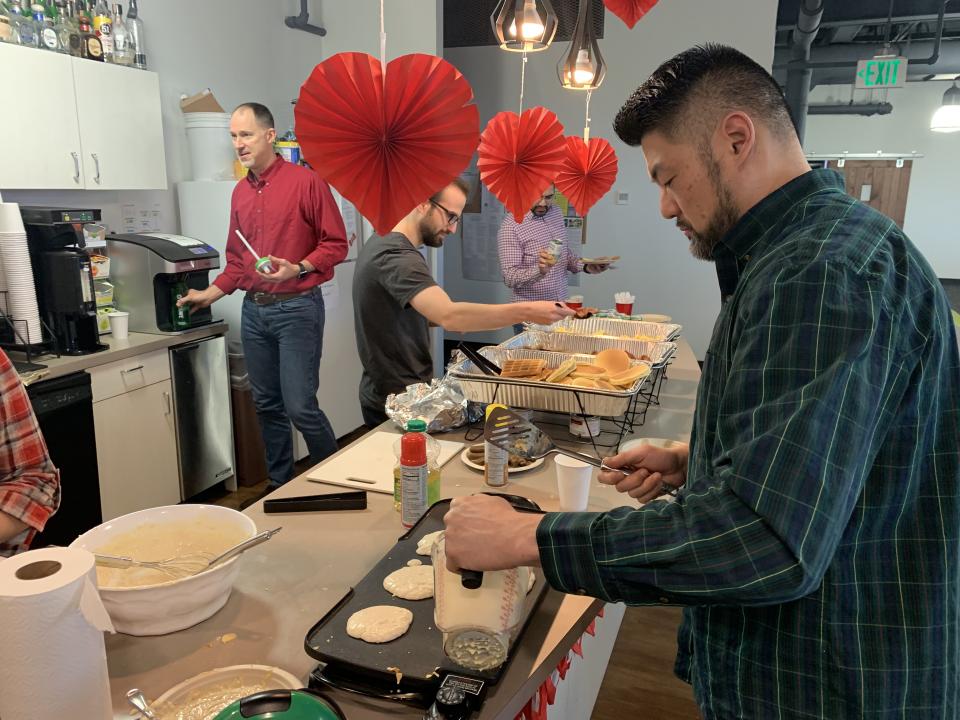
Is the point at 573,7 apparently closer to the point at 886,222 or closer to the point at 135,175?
the point at 135,175

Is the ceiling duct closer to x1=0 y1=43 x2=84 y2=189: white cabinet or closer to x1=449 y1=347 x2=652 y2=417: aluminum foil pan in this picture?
x1=0 y1=43 x2=84 y2=189: white cabinet

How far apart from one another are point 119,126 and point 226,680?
3050mm

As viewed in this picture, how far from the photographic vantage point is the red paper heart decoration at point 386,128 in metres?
1.03

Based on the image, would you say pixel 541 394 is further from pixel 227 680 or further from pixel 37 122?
pixel 37 122

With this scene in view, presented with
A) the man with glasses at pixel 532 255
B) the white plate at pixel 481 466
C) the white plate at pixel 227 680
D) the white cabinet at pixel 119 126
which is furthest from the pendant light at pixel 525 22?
the man with glasses at pixel 532 255

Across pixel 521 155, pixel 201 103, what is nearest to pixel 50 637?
pixel 521 155

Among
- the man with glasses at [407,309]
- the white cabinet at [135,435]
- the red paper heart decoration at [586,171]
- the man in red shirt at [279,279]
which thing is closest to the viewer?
the man with glasses at [407,309]

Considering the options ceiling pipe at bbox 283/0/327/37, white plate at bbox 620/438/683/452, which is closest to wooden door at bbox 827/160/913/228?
ceiling pipe at bbox 283/0/327/37

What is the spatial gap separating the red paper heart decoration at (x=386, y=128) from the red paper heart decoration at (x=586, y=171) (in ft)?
5.03

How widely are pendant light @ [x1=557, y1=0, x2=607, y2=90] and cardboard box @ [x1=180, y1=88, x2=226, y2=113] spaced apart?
2.42 meters

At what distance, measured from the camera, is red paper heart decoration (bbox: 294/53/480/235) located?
1.03m

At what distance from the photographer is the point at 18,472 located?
4.30ft

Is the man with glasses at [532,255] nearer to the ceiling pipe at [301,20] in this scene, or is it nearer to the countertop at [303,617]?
the ceiling pipe at [301,20]

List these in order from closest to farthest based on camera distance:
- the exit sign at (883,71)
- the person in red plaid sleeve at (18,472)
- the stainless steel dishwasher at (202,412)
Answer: the person in red plaid sleeve at (18,472), the stainless steel dishwasher at (202,412), the exit sign at (883,71)
